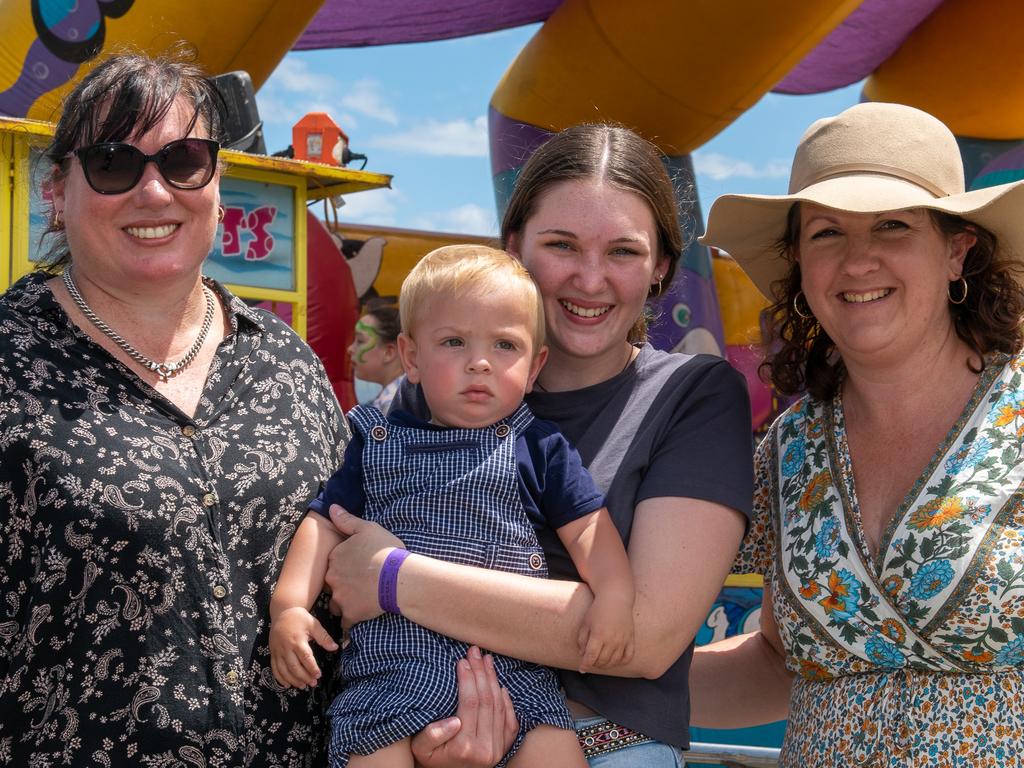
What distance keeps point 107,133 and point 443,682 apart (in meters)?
1.17

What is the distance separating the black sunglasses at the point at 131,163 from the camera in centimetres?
211

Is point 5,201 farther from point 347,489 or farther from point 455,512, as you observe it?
point 455,512

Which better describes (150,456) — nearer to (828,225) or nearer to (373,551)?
(373,551)

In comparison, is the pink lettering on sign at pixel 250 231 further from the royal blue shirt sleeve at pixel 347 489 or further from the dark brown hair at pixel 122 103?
the royal blue shirt sleeve at pixel 347 489

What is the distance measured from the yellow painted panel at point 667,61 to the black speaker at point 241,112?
6.56 ft

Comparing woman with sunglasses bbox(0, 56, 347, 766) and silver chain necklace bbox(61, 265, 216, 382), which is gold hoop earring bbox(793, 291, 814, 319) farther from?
silver chain necklace bbox(61, 265, 216, 382)

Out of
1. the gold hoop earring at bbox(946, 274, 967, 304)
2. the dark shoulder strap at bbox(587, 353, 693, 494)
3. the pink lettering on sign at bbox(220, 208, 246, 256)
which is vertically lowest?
the dark shoulder strap at bbox(587, 353, 693, 494)

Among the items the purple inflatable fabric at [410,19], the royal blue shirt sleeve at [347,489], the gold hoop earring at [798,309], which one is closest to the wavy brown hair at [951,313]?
the gold hoop earring at [798,309]

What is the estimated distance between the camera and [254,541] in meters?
2.16

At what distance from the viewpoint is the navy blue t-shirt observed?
2.14 metres

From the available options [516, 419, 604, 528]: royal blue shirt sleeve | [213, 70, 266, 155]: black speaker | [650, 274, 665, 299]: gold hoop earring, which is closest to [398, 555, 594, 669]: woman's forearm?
[516, 419, 604, 528]: royal blue shirt sleeve

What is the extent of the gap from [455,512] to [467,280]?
1.43 ft

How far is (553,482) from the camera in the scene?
2.17 m

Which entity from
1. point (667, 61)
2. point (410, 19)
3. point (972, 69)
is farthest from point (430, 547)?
point (972, 69)
